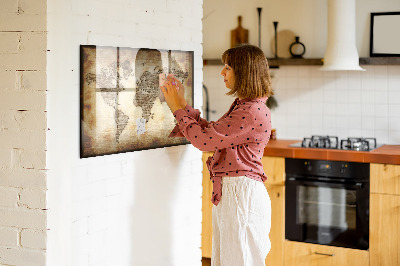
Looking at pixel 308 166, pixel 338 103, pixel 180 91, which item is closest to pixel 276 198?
pixel 308 166

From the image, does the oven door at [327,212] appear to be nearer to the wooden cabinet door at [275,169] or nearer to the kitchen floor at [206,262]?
the wooden cabinet door at [275,169]

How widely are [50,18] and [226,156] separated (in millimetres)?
1044

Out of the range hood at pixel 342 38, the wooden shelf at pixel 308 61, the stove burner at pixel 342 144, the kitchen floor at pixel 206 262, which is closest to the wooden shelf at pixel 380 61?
the wooden shelf at pixel 308 61

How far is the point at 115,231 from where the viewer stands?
279 cm

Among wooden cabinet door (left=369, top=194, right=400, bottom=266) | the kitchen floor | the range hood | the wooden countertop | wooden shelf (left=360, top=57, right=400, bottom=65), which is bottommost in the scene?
the kitchen floor

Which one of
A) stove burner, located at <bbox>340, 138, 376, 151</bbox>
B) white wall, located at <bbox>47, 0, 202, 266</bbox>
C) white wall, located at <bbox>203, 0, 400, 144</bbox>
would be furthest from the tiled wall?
white wall, located at <bbox>47, 0, 202, 266</bbox>

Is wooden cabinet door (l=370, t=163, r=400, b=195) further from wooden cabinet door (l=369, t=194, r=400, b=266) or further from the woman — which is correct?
the woman

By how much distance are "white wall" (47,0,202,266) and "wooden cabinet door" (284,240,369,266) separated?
A: 1.29 metres

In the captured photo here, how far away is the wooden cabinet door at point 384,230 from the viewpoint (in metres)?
4.07

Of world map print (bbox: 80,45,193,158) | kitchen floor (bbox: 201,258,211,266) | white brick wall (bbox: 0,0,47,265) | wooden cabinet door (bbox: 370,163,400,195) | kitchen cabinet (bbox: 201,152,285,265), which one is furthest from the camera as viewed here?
kitchen floor (bbox: 201,258,211,266)

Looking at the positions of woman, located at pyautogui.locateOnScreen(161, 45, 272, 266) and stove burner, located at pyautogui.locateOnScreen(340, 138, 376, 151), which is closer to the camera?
woman, located at pyautogui.locateOnScreen(161, 45, 272, 266)

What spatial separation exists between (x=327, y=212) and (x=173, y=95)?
1961mm

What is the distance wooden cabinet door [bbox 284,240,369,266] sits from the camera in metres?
4.23

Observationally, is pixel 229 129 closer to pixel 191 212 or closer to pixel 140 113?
pixel 140 113
